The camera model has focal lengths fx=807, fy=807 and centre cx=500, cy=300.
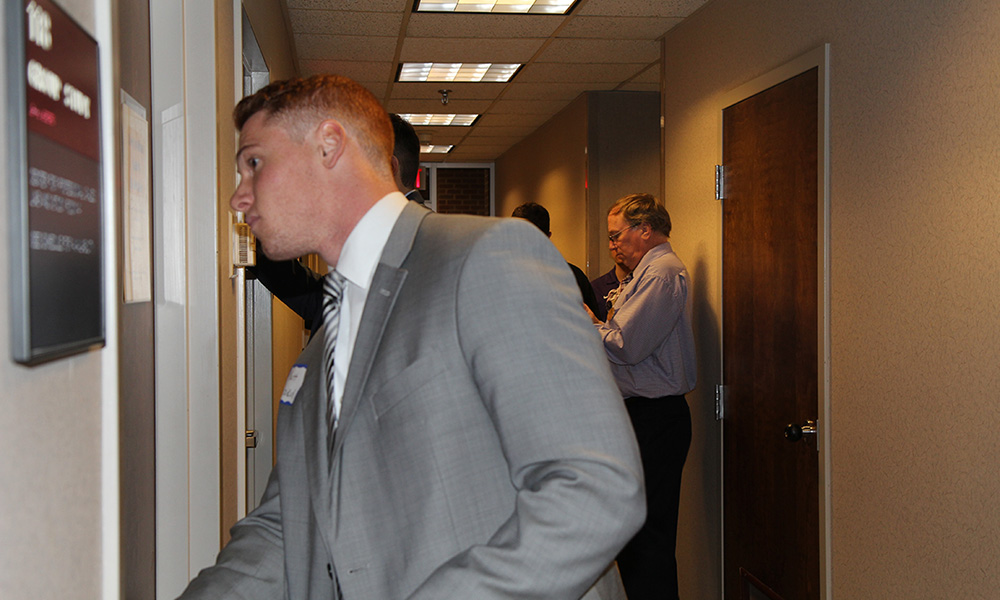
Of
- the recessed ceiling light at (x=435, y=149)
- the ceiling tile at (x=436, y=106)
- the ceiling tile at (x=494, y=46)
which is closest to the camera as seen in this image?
the ceiling tile at (x=494, y=46)

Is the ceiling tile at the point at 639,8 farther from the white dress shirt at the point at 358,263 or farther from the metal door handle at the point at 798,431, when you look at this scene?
the white dress shirt at the point at 358,263

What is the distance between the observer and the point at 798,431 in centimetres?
284

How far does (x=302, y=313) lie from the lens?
7.58 ft

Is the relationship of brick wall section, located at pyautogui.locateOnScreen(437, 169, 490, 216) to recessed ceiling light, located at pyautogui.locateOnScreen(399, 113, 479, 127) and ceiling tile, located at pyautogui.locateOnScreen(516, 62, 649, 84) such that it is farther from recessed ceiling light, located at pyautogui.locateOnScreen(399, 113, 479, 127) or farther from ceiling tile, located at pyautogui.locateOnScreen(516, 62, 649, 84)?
ceiling tile, located at pyautogui.locateOnScreen(516, 62, 649, 84)

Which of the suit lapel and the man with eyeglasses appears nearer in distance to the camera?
the suit lapel

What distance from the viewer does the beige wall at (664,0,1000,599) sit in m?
2.02

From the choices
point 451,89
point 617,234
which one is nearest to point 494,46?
point 451,89

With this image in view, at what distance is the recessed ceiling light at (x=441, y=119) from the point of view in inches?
280

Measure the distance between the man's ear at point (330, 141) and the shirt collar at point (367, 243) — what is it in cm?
9

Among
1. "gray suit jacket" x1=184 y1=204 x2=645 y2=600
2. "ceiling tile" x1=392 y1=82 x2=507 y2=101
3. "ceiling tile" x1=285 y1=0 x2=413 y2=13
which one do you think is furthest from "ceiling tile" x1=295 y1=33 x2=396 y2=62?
"gray suit jacket" x1=184 y1=204 x2=645 y2=600

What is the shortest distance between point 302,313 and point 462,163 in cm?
810

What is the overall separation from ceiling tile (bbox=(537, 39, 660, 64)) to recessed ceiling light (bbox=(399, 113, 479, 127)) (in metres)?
2.23

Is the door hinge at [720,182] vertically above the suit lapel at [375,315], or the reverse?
the door hinge at [720,182]

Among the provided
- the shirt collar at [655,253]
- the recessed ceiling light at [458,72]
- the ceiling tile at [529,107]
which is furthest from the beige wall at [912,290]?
the ceiling tile at [529,107]
